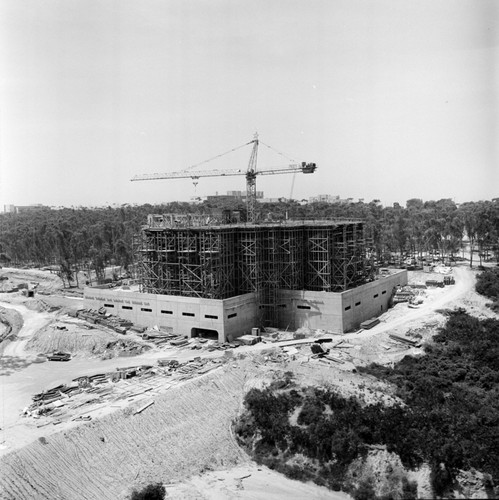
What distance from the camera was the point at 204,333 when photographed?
57625 mm

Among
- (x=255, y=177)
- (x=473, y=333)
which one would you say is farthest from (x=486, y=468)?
(x=255, y=177)

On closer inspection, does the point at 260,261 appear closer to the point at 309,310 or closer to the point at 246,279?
the point at 246,279

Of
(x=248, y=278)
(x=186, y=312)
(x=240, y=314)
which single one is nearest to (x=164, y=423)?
(x=186, y=312)

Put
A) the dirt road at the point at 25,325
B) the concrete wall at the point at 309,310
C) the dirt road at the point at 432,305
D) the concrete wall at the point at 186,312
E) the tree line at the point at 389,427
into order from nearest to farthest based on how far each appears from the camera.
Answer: the tree line at the point at 389,427 → the concrete wall at the point at 186,312 → the concrete wall at the point at 309,310 → the dirt road at the point at 432,305 → the dirt road at the point at 25,325

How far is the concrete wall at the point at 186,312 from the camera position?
182ft

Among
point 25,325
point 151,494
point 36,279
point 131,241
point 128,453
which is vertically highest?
point 131,241

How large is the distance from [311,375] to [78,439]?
1809 centimetres

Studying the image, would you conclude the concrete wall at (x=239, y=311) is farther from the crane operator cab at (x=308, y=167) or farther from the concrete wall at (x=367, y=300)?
the crane operator cab at (x=308, y=167)

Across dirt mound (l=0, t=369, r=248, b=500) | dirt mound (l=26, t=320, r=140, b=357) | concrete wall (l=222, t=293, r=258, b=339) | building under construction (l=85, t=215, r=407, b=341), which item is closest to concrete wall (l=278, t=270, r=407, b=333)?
building under construction (l=85, t=215, r=407, b=341)

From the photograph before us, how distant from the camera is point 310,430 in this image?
3228cm

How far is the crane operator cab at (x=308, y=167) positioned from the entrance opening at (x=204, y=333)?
128 ft

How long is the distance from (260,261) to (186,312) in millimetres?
10676

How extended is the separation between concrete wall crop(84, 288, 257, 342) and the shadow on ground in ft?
42.9

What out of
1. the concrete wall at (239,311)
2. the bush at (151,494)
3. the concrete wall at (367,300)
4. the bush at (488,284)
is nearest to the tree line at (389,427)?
the bush at (151,494)
